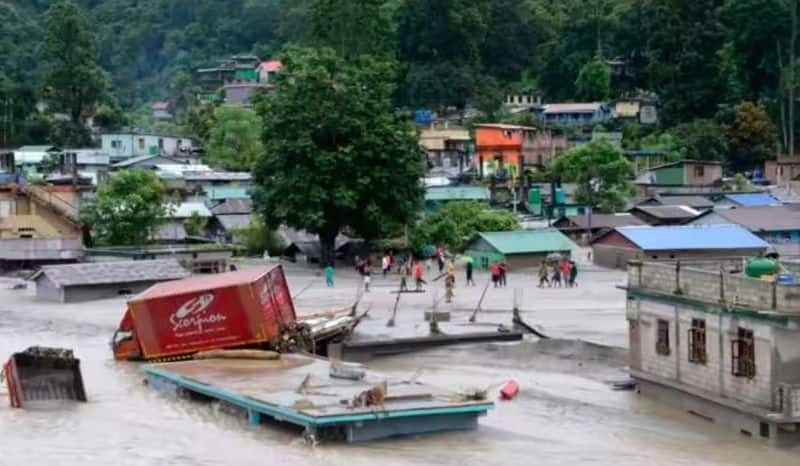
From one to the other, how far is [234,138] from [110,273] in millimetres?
35110

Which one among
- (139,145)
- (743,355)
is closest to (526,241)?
(743,355)

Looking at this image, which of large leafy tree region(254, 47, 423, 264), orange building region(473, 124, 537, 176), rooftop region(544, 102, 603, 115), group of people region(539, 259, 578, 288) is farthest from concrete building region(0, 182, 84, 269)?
rooftop region(544, 102, 603, 115)

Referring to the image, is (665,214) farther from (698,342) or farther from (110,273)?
(698,342)

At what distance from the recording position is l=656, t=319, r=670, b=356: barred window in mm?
25109

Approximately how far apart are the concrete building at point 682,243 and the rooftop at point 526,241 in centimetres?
199

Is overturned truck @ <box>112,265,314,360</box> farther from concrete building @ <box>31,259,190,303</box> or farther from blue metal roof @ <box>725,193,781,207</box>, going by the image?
blue metal roof @ <box>725,193,781,207</box>

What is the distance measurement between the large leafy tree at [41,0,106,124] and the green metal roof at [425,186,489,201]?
30094 millimetres

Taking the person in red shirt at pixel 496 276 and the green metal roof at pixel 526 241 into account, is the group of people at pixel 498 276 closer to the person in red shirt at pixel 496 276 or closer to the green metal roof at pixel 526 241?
the person in red shirt at pixel 496 276

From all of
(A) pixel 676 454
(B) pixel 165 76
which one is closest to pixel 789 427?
(A) pixel 676 454

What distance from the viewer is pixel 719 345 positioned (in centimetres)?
2322

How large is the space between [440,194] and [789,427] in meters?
41.8

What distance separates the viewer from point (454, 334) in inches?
1232

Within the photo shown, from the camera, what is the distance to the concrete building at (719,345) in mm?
21609

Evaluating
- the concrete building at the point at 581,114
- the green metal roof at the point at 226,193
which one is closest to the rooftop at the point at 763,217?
the green metal roof at the point at 226,193
